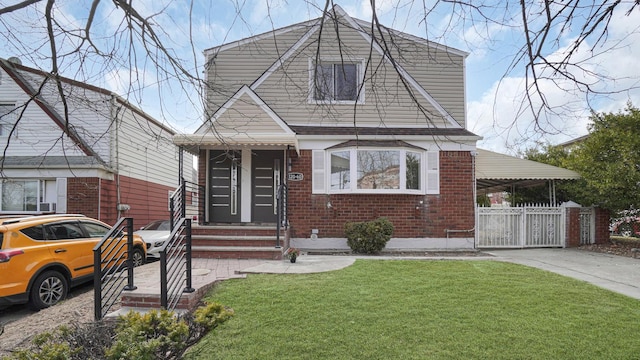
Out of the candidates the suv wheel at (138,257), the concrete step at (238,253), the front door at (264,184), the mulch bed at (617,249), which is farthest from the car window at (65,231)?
the mulch bed at (617,249)

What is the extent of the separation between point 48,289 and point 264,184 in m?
5.62

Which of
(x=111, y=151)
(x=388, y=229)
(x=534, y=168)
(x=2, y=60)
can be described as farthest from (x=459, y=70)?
(x=111, y=151)

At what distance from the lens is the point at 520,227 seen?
11078mm

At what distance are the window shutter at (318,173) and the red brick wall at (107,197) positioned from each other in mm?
6527

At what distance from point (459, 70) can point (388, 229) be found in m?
6.14

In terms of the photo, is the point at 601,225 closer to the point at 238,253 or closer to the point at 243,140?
the point at 238,253

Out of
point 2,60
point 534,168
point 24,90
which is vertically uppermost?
point 24,90

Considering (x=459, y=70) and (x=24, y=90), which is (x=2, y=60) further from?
(x=459, y=70)

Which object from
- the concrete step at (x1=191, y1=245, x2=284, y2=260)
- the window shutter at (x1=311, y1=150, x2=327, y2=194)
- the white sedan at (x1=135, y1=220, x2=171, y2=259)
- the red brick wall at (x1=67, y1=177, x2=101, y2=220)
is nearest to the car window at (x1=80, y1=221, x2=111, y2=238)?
the white sedan at (x1=135, y1=220, x2=171, y2=259)

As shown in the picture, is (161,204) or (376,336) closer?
(376,336)

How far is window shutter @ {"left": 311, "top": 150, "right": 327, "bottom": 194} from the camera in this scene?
405 inches

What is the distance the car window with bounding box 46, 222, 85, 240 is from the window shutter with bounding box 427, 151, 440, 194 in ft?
28.6

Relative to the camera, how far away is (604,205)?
36.3 ft

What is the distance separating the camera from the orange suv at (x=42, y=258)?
559 centimetres
